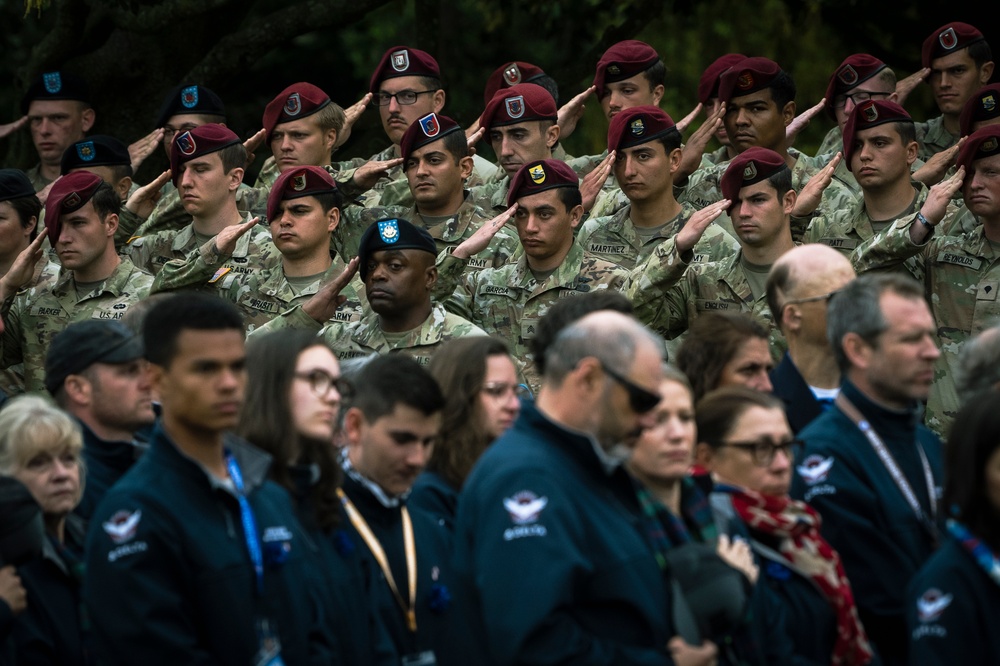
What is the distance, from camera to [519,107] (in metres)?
10.6

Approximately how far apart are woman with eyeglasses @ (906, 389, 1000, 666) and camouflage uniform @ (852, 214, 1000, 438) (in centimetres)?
389

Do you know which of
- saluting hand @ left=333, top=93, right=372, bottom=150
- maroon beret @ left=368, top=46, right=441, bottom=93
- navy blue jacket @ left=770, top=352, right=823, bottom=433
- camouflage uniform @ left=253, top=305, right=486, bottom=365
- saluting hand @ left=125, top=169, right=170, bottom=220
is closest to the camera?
navy blue jacket @ left=770, top=352, right=823, bottom=433

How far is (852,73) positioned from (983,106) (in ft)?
3.45

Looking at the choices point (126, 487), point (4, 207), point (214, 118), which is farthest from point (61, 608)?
point (214, 118)

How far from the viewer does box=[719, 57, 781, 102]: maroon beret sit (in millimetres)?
10594

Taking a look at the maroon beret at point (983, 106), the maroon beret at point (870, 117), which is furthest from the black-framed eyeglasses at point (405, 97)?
the maroon beret at point (983, 106)

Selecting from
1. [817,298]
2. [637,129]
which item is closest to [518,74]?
[637,129]

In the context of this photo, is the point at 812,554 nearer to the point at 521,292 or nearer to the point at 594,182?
the point at 521,292

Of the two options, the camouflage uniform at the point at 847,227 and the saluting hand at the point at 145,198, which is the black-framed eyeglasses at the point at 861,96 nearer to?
the camouflage uniform at the point at 847,227

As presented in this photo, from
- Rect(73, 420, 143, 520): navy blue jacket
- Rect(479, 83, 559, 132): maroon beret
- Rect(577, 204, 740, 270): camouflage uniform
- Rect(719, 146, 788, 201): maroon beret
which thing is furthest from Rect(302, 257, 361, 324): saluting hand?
Rect(73, 420, 143, 520): navy blue jacket

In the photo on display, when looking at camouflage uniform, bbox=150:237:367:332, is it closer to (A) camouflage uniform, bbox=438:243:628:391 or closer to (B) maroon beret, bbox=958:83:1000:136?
(A) camouflage uniform, bbox=438:243:628:391

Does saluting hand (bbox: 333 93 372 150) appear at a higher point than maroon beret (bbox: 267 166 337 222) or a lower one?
higher

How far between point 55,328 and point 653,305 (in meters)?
3.12

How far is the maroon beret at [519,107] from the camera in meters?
10.6
